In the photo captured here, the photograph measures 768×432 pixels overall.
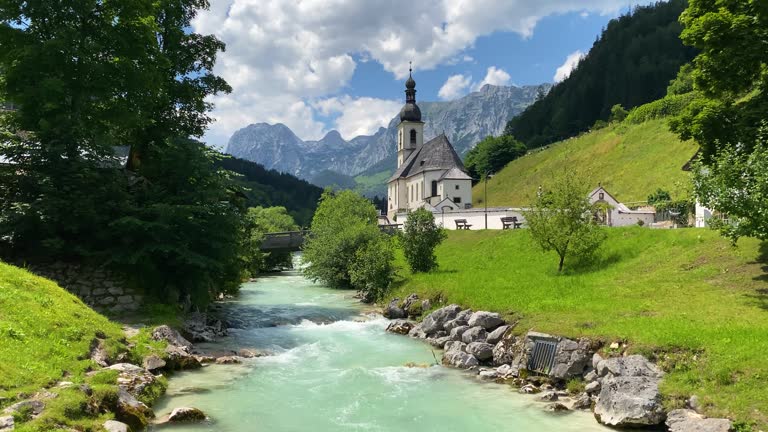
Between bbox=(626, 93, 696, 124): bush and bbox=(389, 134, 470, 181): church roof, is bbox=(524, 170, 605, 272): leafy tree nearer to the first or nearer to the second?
bbox=(389, 134, 470, 181): church roof

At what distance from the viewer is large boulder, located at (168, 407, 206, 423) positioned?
459 inches

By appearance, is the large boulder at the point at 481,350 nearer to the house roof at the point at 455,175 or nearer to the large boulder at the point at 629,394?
the large boulder at the point at 629,394

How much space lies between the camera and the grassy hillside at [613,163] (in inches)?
2719

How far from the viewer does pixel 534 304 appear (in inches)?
810

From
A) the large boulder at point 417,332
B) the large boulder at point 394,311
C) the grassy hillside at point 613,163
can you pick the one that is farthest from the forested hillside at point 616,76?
the large boulder at point 417,332

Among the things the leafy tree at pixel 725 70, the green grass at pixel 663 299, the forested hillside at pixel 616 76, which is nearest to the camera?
the green grass at pixel 663 299

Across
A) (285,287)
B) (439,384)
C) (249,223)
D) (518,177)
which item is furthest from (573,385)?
(518,177)

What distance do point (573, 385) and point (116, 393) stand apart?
1118 cm

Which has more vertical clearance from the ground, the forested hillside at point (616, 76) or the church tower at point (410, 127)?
the forested hillside at point (616, 76)

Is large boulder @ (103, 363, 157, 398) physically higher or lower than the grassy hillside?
lower

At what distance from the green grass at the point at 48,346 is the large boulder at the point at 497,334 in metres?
11.8

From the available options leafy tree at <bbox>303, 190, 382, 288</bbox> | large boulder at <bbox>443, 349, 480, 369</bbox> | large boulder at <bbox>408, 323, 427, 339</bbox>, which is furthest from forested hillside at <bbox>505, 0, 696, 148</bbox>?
large boulder at <bbox>443, 349, 480, 369</bbox>

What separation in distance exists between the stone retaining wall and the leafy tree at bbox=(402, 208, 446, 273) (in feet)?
54.8

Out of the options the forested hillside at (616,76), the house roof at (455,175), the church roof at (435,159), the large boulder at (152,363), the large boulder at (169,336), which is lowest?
the large boulder at (152,363)
